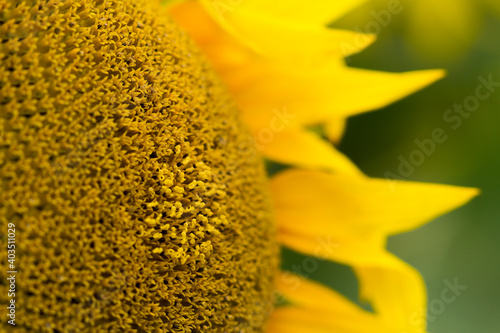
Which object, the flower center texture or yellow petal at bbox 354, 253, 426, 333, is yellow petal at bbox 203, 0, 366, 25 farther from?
yellow petal at bbox 354, 253, 426, 333

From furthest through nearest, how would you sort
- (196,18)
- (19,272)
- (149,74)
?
(196,18)
(149,74)
(19,272)

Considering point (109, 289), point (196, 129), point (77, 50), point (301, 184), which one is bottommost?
point (301, 184)

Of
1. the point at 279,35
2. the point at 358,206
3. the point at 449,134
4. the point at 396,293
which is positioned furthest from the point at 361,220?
the point at 449,134

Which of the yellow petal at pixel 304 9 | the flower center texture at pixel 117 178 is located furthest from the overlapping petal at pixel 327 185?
the flower center texture at pixel 117 178

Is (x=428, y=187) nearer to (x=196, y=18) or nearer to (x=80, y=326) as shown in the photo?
(x=196, y=18)

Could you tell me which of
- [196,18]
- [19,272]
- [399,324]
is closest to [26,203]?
[19,272]

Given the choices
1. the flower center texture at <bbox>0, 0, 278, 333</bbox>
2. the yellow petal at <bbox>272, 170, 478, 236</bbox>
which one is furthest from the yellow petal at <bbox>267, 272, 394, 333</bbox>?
the flower center texture at <bbox>0, 0, 278, 333</bbox>

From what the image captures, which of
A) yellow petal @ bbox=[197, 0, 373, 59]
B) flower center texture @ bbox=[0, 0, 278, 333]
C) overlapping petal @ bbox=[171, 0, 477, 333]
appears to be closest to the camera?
flower center texture @ bbox=[0, 0, 278, 333]
